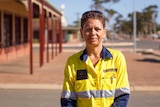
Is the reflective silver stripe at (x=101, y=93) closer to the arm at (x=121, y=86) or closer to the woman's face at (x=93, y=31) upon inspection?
the arm at (x=121, y=86)

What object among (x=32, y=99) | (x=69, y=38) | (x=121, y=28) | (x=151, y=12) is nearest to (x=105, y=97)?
(x=32, y=99)

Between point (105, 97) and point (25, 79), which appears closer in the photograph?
point (105, 97)

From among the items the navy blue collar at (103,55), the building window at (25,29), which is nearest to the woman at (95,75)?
the navy blue collar at (103,55)

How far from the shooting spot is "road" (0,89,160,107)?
9.13 metres

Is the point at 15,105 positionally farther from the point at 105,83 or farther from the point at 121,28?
the point at 121,28

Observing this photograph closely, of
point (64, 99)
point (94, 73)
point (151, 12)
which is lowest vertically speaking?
point (64, 99)

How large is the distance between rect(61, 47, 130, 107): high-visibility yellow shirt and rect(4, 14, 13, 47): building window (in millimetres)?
20178

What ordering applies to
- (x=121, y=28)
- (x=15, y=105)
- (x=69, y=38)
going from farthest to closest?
(x=121, y=28) < (x=69, y=38) < (x=15, y=105)

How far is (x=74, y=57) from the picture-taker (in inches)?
120

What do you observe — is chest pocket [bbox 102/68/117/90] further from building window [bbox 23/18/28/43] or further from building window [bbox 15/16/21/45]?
building window [bbox 23/18/28/43]

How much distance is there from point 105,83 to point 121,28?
134m

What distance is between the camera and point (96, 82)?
9.45 feet

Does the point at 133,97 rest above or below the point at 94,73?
below

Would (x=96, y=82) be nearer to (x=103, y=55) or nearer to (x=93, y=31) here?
(x=103, y=55)
